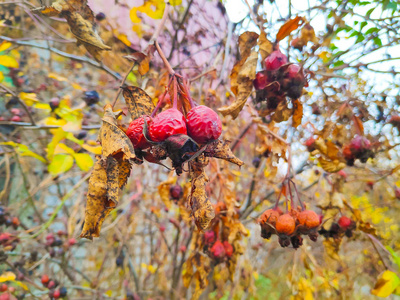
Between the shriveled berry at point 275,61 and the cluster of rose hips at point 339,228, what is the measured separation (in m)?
0.95

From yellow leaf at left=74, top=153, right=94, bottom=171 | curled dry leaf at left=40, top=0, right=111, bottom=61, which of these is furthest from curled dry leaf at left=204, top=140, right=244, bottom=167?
yellow leaf at left=74, top=153, right=94, bottom=171

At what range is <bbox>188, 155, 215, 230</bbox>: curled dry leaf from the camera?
2.63 feet

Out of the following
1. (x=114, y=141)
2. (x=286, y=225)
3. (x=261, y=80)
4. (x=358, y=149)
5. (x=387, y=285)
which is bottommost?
(x=387, y=285)

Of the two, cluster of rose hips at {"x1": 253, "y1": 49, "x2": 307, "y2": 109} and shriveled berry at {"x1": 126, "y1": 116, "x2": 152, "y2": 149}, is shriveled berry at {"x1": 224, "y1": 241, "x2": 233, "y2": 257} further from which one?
shriveled berry at {"x1": 126, "y1": 116, "x2": 152, "y2": 149}

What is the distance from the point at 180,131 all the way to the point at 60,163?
1.17 meters

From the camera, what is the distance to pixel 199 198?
816 mm

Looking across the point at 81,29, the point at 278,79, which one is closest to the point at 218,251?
the point at 278,79

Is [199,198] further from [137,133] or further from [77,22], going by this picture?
[77,22]

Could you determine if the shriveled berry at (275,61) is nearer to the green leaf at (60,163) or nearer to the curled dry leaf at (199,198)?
the curled dry leaf at (199,198)

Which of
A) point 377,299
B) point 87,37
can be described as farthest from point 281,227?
point 377,299

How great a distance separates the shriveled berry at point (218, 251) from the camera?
147 cm

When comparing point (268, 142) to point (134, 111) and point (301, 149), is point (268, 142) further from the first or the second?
point (301, 149)

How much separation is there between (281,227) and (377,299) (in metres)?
5.39

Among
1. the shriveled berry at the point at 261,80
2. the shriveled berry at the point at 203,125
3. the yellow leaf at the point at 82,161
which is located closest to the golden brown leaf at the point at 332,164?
the shriveled berry at the point at 261,80
